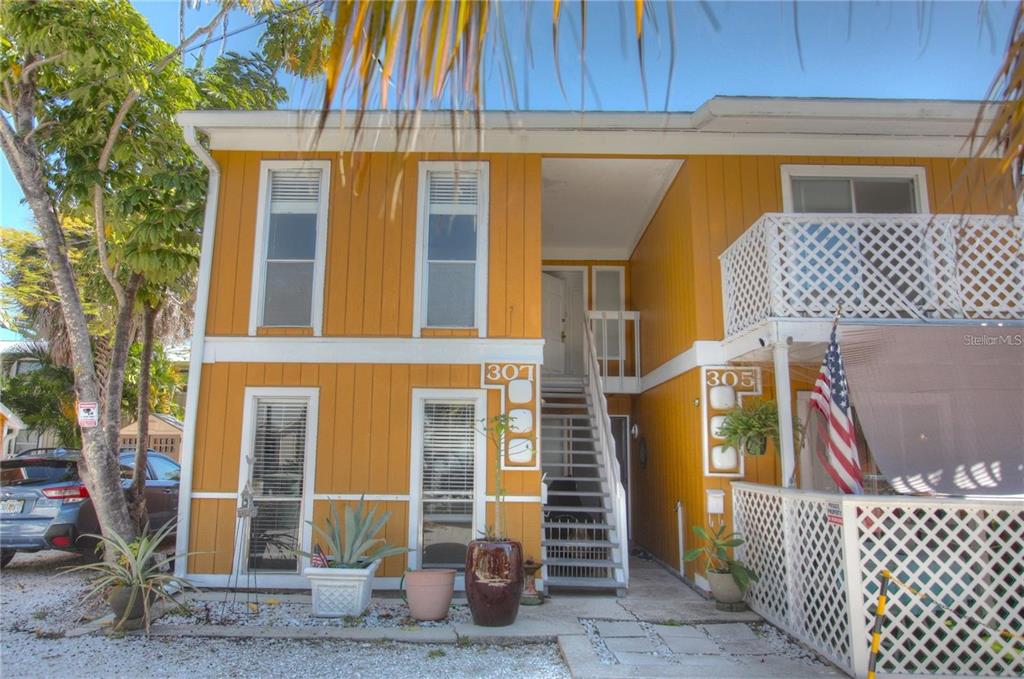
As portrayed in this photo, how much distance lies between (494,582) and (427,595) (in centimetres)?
73

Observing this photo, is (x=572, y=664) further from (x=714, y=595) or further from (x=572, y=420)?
(x=572, y=420)

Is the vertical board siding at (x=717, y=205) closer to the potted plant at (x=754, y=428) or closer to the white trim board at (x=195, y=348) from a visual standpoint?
the potted plant at (x=754, y=428)

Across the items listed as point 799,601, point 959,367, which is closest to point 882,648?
Answer: point 799,601

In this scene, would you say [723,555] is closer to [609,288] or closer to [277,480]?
[277,480]

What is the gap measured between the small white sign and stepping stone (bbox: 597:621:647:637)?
16.7 ft

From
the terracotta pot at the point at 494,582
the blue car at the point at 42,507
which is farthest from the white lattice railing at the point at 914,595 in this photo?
the blue car at the point at 42,507

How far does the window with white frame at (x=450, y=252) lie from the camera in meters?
7.99

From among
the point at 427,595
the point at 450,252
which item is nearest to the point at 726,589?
the point at 427,595

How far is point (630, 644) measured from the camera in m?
5.81

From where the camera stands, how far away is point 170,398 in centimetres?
1758

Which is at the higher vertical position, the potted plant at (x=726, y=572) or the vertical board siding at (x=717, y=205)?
the vertical board siding at (x=717, y=205)

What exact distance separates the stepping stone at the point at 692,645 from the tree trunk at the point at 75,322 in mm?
5218

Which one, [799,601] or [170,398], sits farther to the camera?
[170,398]

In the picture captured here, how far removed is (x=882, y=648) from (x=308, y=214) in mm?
7188
